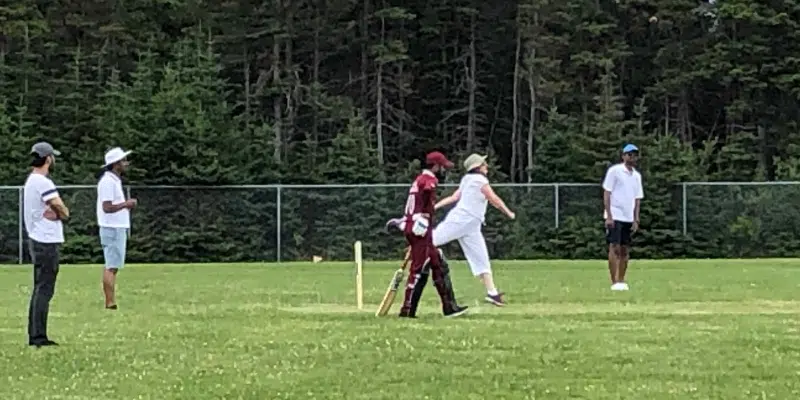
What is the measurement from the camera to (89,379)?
11.1 metres

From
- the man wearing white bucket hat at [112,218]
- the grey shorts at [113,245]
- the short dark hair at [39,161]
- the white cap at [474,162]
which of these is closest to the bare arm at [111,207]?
the man wearing white bucket hat at [112,218]

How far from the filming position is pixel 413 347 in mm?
12797

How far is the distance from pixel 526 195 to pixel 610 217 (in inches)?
755

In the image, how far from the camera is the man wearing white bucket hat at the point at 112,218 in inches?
703

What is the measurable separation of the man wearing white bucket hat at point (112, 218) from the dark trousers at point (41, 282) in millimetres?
4338

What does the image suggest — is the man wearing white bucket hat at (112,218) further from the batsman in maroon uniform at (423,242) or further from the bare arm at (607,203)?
the bare arm at (607,203)

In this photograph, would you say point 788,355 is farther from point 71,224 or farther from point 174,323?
point 71,224

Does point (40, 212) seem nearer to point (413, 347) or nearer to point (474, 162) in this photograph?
point (413, 347)

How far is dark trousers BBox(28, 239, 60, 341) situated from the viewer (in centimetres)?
1335

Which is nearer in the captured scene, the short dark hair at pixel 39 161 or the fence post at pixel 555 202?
the short dark hair at pixel 39 161

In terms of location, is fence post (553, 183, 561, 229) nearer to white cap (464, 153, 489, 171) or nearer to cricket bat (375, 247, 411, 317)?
white cap (464, 153, 489, 171)

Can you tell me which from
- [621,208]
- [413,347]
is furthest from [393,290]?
[621,208]

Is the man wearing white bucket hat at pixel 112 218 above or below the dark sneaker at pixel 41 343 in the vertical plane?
above

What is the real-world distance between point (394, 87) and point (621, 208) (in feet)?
134
